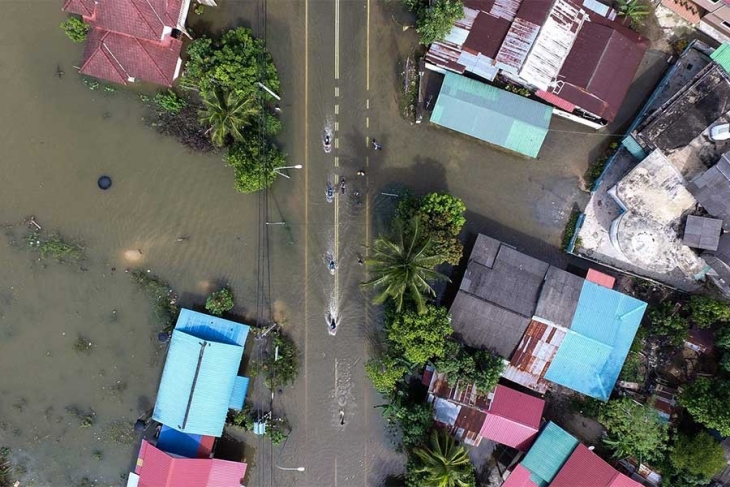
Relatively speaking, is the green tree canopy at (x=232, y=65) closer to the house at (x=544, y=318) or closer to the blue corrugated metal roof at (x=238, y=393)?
the house at (x=544, y=318)

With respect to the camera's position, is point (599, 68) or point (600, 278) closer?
point (599, 68)

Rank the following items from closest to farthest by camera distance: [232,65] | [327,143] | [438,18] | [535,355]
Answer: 1. [438,18]
2. [232,65]
3. [535,355]
4. [327,143]

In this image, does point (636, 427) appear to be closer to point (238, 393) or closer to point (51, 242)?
point (238, 393)

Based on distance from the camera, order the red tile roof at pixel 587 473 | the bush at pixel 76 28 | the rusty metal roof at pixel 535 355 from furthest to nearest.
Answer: the bush at pixel 76 28, the rusty metal roof at pixel 535 355, the red tile roof at pixel 587 473

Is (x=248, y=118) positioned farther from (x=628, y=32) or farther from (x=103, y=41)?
(x=628, y=32)

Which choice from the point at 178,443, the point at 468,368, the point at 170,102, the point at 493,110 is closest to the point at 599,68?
the point at 493,110

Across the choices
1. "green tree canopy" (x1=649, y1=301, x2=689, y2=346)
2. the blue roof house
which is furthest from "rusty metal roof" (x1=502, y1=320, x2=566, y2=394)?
the blue roof house

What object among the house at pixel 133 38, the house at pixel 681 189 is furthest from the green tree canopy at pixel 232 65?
the house at pixel 681 189
